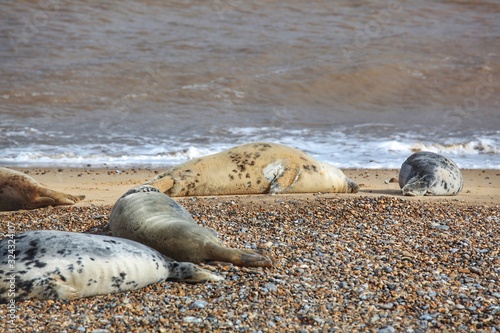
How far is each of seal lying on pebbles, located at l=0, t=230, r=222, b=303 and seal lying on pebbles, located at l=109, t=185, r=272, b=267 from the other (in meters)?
0.22

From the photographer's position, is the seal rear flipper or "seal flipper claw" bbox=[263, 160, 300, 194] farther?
"seal flipper claw" bbox=[263, 160, 300, 194]

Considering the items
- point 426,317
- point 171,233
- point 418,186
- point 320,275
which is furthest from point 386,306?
point 418,186

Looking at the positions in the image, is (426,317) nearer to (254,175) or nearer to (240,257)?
(240,257)

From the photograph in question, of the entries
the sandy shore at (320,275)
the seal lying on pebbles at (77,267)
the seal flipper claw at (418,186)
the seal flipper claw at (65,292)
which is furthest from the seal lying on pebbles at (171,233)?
the seal flipper claw at (418,186)

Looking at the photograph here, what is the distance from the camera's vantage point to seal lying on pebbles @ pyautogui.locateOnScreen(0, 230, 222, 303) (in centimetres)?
384

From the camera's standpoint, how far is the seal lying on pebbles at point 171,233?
446 cm

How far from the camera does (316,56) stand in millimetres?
16359

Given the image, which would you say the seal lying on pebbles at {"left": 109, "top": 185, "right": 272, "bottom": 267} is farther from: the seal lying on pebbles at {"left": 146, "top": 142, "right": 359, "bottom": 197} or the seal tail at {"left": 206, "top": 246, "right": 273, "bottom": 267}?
the seal lying on pebbles at {"left": 146, "top": 142, "right": 359, "bottom": 197}

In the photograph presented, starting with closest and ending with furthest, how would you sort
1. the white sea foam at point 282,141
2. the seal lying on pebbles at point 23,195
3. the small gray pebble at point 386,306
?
the small gray pebble at point 386,306 < the seal lying on pebbles at point 23,195 < the white sea foam at point 282,141

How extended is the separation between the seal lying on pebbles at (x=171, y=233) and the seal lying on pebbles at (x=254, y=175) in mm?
1833

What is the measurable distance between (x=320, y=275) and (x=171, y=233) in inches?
39.0

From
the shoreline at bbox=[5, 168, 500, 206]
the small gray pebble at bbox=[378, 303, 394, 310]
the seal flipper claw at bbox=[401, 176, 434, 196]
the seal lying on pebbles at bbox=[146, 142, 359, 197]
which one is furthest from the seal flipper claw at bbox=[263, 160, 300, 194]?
the small gray pebble at bbox=[378, 303, 394, 310]

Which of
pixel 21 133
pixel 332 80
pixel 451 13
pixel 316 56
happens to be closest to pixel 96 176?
pixel 21 133

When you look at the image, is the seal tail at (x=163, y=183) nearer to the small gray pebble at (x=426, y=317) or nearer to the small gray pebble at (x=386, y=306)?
the small gray pebble at (x=386, y=306)
